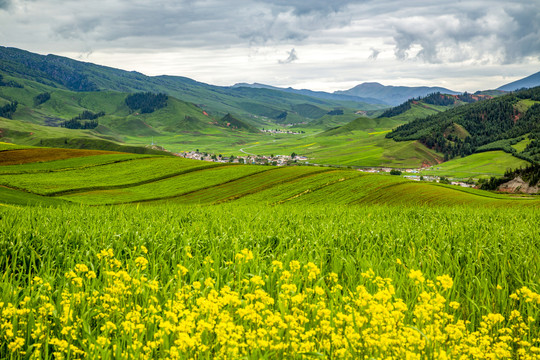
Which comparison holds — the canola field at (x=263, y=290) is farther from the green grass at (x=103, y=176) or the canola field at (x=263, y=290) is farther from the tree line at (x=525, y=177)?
the tree line at (x=525, y=177)

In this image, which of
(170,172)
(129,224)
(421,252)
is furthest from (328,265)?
(170,172)

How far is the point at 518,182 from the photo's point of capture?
457ft

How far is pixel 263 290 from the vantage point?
239 inches

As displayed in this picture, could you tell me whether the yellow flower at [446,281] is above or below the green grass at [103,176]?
above

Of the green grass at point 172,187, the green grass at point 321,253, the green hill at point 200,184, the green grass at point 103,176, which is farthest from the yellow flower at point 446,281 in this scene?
the green grass at point 103,176

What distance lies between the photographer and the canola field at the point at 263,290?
4504mm

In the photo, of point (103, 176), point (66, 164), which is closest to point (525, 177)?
point (103, 176)

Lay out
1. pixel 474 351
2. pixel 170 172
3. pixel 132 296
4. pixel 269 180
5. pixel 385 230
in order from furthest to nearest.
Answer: pixel 170 172
pixel 269 180
pixel 385 230
pixel 132 296
pixel 474 351

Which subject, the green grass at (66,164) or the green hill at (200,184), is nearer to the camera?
the green hill at (200,184)

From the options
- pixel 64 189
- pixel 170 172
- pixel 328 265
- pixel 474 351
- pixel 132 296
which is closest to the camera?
pixel 474 351

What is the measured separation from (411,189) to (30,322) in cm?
7772

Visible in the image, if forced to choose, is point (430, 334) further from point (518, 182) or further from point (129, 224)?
point (518, 182)

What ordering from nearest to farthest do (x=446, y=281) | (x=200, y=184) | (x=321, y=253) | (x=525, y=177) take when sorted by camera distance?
(x=446, y=281) < (x=321, y=253) < (x=200, y=184) < (x=525, y=177)

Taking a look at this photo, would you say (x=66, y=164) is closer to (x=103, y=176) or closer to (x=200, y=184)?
(x=103, y=176)
